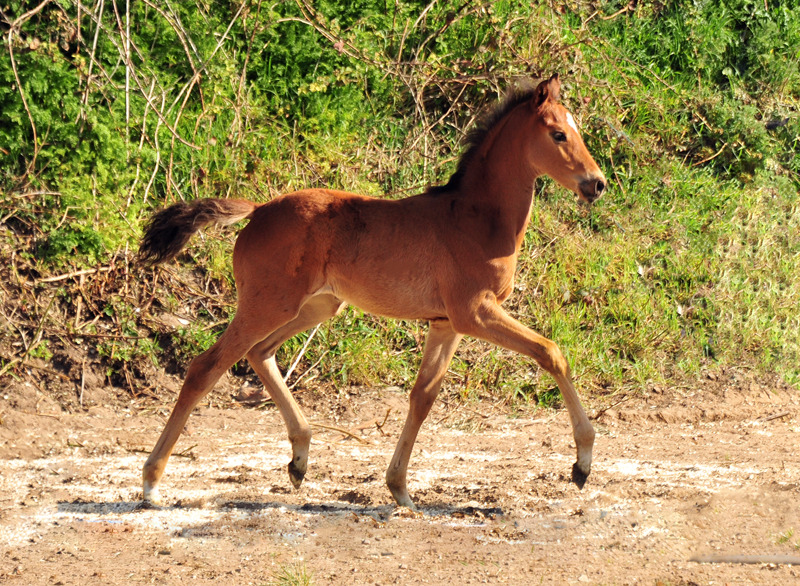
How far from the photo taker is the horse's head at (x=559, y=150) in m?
4.86

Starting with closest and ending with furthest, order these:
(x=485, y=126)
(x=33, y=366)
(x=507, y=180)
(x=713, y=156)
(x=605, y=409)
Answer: (x=507, y=180)
(x=485, y=126)
(x=33, y=366)
(x=605, y=409)
(x=713, y=156)

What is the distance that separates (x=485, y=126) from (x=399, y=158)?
357cm

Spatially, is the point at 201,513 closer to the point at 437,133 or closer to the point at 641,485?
the point at 641,485

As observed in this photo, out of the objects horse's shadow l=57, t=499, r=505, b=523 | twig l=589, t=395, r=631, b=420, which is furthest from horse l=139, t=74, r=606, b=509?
twig l=589, t=395, r=631, b=420

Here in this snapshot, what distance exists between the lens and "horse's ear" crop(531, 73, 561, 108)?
500cm

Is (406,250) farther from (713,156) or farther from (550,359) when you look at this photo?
(713,156)

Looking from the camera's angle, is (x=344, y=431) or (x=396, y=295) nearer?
(x=396, y=295)

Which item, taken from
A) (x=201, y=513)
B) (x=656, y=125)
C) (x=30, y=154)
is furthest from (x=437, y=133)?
(x=201, y=513)

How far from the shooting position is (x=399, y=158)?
28.9 feet

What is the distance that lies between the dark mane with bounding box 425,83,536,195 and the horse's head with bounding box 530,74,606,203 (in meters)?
0.18

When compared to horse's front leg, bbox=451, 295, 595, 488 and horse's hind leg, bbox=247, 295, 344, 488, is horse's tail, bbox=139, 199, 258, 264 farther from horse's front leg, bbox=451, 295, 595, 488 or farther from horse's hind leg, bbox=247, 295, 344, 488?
horse's front leg, bbox=451, 295, 595, 488

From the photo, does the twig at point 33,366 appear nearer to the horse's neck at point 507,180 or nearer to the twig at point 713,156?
the horse's neck at point 507,180

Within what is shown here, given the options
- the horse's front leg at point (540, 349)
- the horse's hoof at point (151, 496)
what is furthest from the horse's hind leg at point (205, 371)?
the horse's front leg at point (540, 349)

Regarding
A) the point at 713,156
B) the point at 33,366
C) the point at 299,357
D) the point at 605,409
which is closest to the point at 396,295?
the point at 299,357
